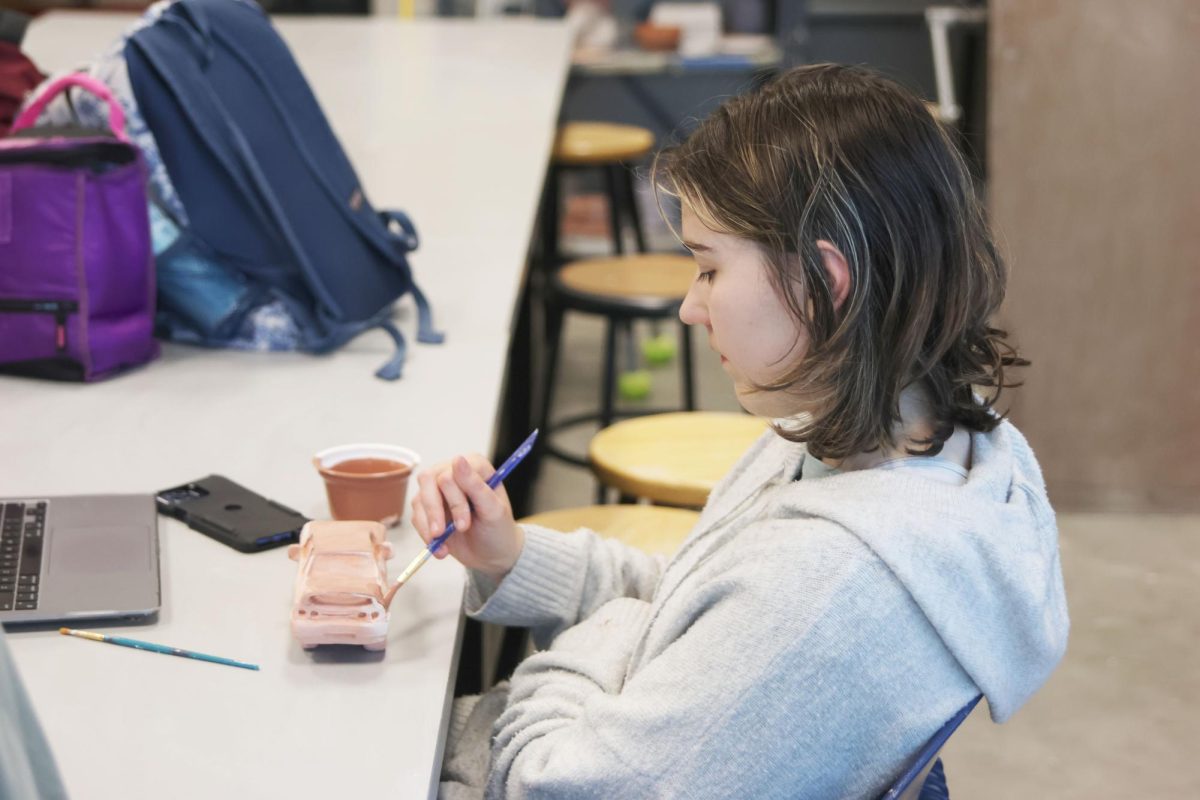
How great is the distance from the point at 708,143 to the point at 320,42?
128 inches

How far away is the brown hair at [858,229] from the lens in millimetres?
1107

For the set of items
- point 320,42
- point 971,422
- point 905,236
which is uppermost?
point 320,42

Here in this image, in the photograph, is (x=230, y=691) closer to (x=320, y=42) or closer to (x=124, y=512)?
(x=124, y=512)

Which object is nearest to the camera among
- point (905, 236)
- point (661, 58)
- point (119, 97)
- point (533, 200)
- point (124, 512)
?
point (905, 236)

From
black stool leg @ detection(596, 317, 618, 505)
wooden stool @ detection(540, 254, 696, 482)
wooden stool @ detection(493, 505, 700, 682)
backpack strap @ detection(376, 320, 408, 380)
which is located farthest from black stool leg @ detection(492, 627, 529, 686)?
black stool leg @ detection(596, 317, 618, 505)

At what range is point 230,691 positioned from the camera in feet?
3.73

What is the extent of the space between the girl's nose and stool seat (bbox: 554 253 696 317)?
188cm

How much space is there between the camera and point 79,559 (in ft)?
4.32

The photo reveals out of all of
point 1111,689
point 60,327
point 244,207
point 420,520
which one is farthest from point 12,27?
point 1111,689

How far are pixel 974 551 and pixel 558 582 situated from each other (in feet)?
1.59

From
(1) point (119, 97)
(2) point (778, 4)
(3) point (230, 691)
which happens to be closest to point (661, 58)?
(2) point (778, 4)

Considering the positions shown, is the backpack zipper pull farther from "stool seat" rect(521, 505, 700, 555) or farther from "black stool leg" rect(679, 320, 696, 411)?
"black stool leg" rect(679, 320, 696, 411)

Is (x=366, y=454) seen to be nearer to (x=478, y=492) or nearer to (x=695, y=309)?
(x=478, y=492)

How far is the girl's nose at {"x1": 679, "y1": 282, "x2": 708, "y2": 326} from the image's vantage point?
1.19 metres
